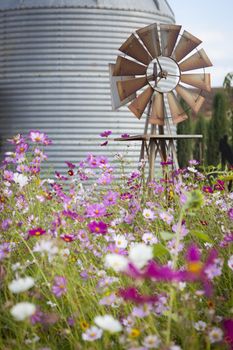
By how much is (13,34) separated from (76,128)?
6.69 feet

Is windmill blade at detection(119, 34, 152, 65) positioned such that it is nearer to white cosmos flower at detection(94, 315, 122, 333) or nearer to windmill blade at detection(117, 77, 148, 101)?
windmill blade at detection(117, 77, 148, 101)

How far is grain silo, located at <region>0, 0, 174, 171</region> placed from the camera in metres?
11.8

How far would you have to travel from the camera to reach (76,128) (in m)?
11.9

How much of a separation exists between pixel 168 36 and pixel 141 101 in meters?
0.87

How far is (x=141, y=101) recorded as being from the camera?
8.70 m

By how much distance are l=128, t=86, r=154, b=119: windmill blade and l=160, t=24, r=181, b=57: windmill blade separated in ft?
1.68

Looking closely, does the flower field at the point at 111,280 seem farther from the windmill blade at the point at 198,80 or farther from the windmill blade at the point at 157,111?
the windmill blade at the point at 198,80

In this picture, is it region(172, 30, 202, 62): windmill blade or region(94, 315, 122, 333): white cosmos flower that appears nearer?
region(94, 315, 122, 333): white cosmos flower

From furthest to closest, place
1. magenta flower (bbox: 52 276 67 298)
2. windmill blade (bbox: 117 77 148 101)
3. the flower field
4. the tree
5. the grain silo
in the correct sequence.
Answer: the tree < the grain silo < windmill blade (bbox: 117 77 148 101) < magenta flower (bbox: 52 276 67 298) < the flower field

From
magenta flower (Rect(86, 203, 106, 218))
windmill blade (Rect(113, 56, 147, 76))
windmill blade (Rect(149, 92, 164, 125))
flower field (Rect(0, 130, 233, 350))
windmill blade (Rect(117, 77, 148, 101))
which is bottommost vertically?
flower field (Rect(0, 130, 233, 350))

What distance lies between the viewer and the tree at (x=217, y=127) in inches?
828

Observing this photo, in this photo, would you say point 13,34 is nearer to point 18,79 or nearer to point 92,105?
point 18,79

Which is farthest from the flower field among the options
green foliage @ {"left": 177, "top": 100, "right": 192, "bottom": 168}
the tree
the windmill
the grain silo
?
the tree

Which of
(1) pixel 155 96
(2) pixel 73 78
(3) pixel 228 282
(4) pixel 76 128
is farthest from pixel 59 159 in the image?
(3) pixel 228 282
